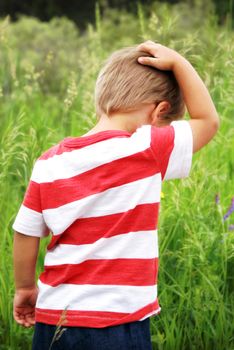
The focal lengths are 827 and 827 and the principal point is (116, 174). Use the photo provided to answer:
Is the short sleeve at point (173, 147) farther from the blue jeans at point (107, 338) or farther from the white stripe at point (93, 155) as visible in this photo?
the blue jeans at point (107, 338)

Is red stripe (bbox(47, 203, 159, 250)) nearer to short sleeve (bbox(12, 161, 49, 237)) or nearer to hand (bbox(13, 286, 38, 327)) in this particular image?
short sleeve (bbox(12, 161, 49, 237))

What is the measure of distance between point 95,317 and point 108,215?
0.83ft

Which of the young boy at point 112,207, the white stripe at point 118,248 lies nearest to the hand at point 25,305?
the young boy at point 112,207

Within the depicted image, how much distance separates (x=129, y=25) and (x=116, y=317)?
25.9 ft

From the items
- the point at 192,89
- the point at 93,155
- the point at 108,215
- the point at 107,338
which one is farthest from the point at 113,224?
the point at 192,89

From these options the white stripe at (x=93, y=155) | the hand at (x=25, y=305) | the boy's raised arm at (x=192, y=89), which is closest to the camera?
the white stripe at (x=93, y=155)

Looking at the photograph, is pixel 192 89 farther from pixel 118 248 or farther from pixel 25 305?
pixel 25 305

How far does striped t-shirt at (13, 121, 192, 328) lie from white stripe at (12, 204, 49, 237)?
0.05 meters

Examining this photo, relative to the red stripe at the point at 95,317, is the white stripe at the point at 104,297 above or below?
above

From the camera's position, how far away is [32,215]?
212cm

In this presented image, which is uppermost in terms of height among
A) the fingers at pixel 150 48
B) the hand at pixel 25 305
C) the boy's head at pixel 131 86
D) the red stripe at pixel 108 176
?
the fingers at pixel 150 48

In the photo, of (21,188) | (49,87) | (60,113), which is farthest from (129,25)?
(21,188)

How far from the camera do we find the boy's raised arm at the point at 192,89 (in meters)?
2.12

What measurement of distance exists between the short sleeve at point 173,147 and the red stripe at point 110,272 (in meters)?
0.23
